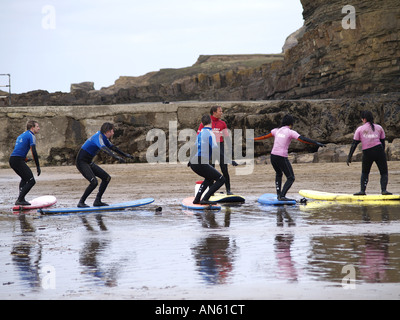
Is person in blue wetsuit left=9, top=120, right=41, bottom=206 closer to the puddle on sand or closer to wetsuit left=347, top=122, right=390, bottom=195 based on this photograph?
the puddle on sand

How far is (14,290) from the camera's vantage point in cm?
604

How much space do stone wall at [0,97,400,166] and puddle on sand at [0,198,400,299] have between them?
1581 centimetres

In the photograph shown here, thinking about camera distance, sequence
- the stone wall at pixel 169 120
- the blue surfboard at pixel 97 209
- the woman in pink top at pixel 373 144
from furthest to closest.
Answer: the stone wall at pixel 169 120, the woman in pink top at pixel 373 144, the blue surfboard at pixel 97 209

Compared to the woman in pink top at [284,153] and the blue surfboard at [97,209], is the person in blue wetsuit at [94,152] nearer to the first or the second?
the blue surfboard at [97,209]

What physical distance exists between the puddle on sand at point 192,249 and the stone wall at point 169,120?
15.8 metres

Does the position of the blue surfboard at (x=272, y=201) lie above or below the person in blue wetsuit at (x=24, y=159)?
below

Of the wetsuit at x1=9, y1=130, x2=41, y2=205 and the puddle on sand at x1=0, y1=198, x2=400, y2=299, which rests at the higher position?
the wetsuit at x1=9, y1=130, x2=41, y2=205

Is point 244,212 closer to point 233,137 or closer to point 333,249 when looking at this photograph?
point 333,249

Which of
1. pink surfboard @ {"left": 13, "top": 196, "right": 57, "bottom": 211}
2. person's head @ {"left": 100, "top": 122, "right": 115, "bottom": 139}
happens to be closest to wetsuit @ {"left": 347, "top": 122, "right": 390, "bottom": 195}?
person's head @ {"left": 100, "top": 122, "right": 115, "bottom": 139}

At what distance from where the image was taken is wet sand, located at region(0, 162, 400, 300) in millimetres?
5645

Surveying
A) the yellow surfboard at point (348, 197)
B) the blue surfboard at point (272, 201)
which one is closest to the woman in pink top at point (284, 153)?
the blue surfboard at point (272, 201)

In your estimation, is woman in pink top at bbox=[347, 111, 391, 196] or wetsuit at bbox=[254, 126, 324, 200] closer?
wetsuit at bbox=[254, 126, 324, 200]

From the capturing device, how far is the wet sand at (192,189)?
18.5ft

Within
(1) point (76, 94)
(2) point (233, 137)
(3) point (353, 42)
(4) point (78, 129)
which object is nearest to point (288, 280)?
(2) point (233, 137)
